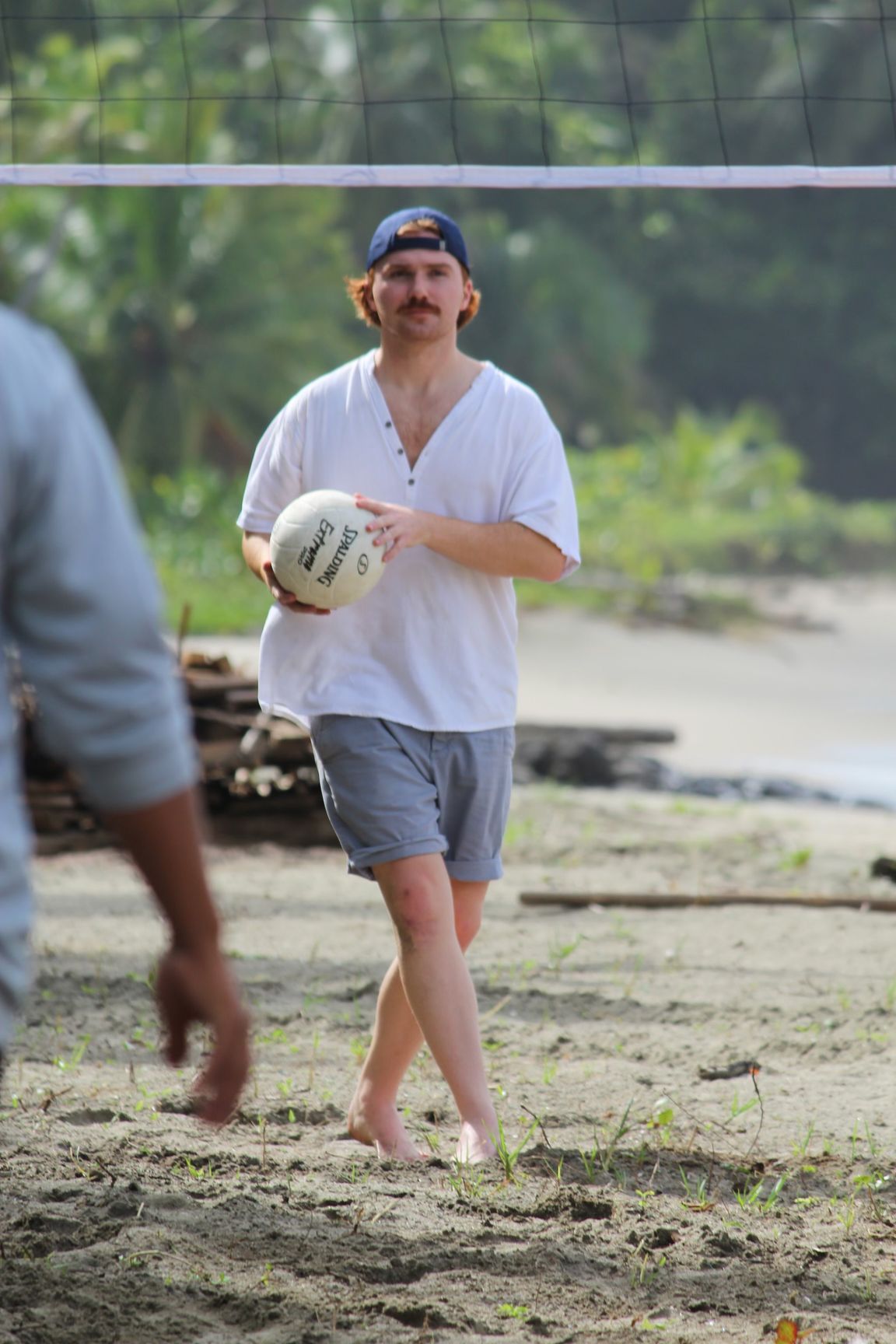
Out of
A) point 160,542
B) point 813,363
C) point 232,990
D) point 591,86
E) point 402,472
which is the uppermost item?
point 591,86

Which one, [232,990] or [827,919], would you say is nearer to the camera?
[232,990]

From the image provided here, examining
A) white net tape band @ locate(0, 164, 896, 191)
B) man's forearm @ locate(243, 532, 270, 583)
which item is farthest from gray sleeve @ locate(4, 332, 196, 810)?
white net tape band @ locate(0, 164, 896, 191)

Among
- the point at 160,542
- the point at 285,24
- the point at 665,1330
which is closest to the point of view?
the point at 665,1330

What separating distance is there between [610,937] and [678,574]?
23979mm

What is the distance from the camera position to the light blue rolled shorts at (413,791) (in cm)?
343

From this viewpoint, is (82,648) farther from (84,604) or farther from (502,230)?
(502,230)

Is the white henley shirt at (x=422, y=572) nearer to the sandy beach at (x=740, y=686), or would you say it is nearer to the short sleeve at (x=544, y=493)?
the short sleeve at (x=544, y=493)

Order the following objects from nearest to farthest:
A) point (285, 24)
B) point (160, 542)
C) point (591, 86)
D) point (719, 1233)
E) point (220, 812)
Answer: point (719, 1233), point (220, 812), point (160, 542), point (285, 24), point (591, 86)

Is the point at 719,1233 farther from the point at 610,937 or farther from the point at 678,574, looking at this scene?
the point at 678,574

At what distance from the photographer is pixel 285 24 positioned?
4297cm

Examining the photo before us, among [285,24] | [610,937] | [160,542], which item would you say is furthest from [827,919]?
[285,24]

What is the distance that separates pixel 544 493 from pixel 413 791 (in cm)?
68

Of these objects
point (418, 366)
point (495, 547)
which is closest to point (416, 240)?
point (418, 366)

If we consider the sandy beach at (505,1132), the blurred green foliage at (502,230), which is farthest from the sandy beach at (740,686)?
the sandy beach at (505,1132)
